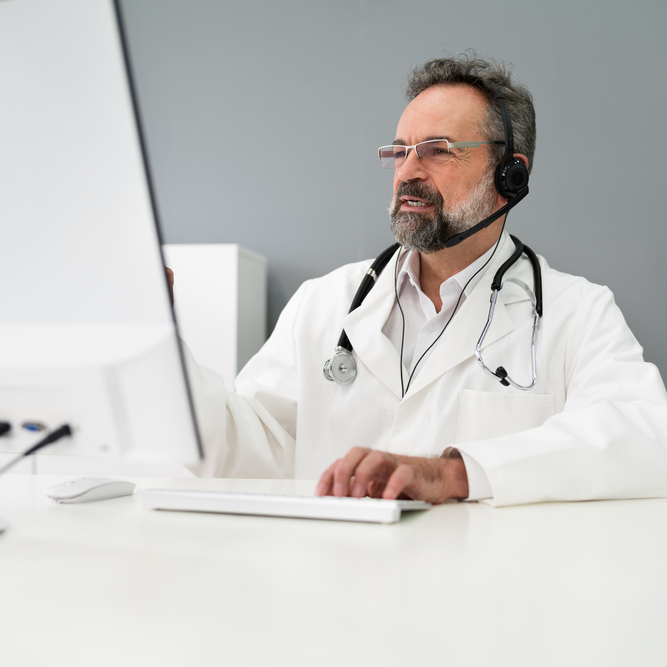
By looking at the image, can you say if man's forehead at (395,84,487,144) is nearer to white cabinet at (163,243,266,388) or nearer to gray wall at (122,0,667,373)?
gray wall at (122,0,667,373)

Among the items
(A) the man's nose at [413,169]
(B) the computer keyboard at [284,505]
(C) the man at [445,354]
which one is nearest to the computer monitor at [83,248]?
(B) the computer keyboard at [284,505]

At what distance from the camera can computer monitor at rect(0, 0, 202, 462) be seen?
0.43 meters

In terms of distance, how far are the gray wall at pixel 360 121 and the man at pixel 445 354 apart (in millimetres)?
649

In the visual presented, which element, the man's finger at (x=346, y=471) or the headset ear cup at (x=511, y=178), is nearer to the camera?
the man's finger at (x=346, y=471)

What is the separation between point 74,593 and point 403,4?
2497 millimetres

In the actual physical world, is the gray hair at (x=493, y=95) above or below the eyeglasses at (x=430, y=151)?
above

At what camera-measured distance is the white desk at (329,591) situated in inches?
15.7

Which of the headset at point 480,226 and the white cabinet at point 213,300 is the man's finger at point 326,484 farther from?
the white cabinet at point 213,300

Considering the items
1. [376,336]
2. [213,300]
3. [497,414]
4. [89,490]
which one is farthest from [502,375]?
[213,300]

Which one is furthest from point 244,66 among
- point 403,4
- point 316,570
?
point 316,570

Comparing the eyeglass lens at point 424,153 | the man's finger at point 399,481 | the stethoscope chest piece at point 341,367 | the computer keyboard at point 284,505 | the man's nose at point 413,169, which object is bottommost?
the stethoscope chest piece at point 341,367

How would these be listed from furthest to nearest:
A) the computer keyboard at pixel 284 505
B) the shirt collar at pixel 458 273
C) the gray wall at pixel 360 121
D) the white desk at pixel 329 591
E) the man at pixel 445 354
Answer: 1. the gray wall at pixel 360 121
2. the shirt collar at pixel 458 273
3. the man at pixel 445 354
4. the computer keyboard at pixel 284 505
5. the white desk at pixel 329 591

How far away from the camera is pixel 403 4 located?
2408 millimetres

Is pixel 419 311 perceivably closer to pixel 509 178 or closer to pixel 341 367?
pixel 341 367
